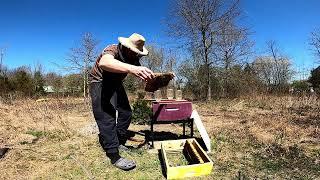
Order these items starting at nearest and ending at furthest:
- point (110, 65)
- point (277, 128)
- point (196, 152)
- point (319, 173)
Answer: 1. point (110, 65)
2. point (319, 173)
3. point (196, 152)
4. point (277, 128)

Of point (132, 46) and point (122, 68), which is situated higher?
point (132, 46)

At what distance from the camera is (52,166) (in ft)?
15.0

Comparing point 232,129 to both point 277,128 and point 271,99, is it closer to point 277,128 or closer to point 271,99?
point 277,128

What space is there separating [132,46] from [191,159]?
75.7 inches

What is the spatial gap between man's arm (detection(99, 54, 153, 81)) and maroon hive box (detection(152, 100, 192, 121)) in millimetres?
1687

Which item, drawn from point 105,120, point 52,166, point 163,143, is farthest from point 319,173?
point 52,166

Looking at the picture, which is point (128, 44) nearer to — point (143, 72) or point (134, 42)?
point (134, 42)

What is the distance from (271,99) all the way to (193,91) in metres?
9.95

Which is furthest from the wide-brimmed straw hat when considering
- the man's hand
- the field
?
the field

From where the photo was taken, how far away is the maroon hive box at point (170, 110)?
549 centimetres

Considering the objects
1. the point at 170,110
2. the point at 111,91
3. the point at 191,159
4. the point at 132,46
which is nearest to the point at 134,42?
the point at 132,46

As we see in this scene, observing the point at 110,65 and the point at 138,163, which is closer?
the point at 110,65

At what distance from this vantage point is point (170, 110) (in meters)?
5.54

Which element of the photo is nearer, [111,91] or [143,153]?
[111,91]
